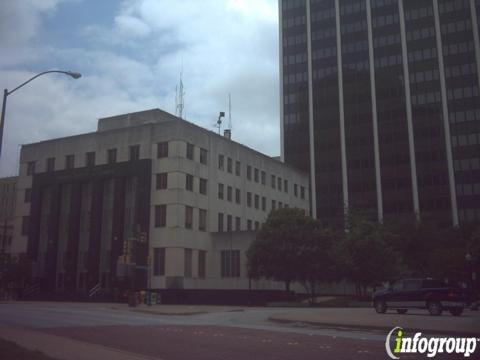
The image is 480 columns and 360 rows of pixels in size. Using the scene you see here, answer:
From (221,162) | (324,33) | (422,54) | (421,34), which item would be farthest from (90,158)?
(421,34)

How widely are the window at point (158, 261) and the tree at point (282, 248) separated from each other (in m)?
10.7

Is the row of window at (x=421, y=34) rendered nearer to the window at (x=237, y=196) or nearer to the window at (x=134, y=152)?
the window at (x=237, y=196)

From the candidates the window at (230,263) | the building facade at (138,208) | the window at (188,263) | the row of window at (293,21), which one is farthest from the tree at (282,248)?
the row of window at (293,21)

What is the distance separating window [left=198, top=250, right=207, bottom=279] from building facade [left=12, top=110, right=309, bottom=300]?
12cm

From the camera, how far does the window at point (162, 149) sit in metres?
60.8

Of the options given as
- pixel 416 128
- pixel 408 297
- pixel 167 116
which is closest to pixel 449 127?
pixel 416 128

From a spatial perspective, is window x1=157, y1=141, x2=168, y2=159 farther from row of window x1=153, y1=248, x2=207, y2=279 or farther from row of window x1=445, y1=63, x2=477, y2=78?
row of window x1=445, y1=63, x2=477, y2=78

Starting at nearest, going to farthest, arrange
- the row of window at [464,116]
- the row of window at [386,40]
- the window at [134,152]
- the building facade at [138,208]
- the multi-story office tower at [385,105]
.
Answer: the building facade at [138,208] < the window at [134,152] < the row of window at [464,116] < the multi-story office tower at [385,105] < the row of window at [386,40]

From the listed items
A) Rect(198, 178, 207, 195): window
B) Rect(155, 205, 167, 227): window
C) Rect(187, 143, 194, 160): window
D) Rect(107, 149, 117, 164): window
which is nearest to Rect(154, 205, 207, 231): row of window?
Rect(155, 205, 167, 227): window

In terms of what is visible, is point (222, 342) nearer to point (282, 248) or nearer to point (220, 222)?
point (282, 248)

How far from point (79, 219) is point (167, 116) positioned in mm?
17357

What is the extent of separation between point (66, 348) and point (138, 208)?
45640 mm

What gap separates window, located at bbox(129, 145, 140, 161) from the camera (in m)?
62.7

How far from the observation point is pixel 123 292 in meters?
56.8
